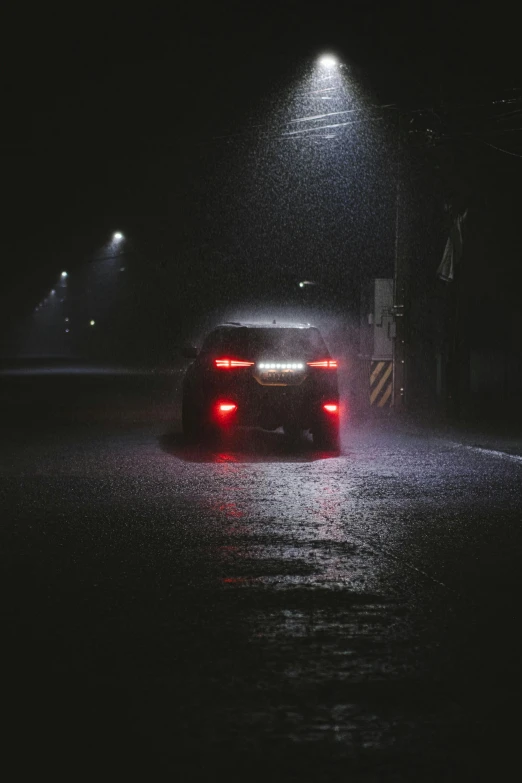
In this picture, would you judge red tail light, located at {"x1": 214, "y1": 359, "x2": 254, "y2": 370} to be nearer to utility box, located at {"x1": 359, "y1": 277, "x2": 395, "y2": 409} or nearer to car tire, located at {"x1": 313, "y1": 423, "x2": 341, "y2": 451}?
car tire, located at {"x1": 313, "y1": 423, "x2": 341, "y2": 451}

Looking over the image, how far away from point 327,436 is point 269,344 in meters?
1.62

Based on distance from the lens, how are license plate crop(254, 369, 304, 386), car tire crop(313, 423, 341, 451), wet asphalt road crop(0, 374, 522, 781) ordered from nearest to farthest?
1. wet asphalt road crop(0, 374, 522, 781)
2. license plate crop(254, 369, 304, 386)
3. car tire crop(313, 423, 341, 451)

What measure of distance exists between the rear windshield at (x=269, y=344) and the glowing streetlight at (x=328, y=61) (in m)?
7.70

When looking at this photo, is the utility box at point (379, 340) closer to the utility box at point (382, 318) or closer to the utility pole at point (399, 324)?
the utility box at point (382, 318)

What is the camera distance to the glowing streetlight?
69.4ft

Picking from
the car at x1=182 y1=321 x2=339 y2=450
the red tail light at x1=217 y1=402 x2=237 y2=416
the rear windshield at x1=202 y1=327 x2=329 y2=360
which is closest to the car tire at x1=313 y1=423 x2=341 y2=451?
the car at x1=182 y1=321 x2=339 y2=450

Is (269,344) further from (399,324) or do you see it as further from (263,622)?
(263,622)

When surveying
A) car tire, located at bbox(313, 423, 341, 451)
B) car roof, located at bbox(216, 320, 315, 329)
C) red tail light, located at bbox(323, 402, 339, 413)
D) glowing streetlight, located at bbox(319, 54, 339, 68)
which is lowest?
car tire, located at bbox(313, 423, 341, 451)

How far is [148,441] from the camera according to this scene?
17.3 meters

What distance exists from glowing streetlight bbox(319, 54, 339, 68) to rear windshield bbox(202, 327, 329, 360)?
25.2 feet

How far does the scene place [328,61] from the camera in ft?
69.5

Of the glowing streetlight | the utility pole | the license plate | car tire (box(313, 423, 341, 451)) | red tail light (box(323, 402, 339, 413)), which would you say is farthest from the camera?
the utility pole

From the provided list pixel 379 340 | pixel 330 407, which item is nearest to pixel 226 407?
pixel 330 407

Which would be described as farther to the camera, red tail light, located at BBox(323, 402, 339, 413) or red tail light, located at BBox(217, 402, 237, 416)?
red tail light, located at BBox(323, 402, 339, 413)
